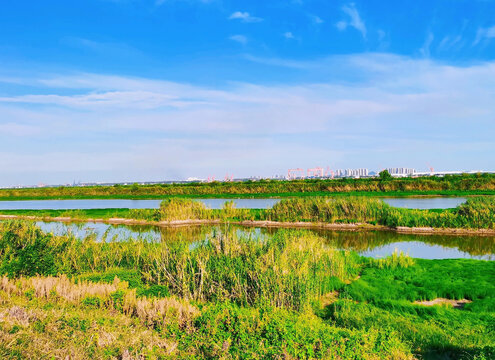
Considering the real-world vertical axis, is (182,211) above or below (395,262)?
above

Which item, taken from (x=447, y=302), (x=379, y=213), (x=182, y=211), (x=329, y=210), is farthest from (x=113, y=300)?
(x=182, y=211)

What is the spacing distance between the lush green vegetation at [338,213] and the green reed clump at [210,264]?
9907mm

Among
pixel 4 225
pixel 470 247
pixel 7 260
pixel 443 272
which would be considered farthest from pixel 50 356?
pixel 470 247

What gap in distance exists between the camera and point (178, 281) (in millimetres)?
8352

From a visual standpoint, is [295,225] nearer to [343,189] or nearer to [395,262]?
[395,262]

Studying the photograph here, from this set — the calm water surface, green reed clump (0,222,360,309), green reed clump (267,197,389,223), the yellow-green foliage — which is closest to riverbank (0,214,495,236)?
green reed clump (267,197,389,223)

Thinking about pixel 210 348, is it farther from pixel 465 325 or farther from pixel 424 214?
pixel 424 214

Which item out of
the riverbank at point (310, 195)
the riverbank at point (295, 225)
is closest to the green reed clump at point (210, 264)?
the riverbank at point (295, 225)

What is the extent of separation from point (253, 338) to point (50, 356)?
8.48 ft

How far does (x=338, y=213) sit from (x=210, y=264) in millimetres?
15395

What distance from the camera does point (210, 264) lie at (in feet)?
28.6

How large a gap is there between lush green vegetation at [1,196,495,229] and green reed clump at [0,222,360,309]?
9.91 meters

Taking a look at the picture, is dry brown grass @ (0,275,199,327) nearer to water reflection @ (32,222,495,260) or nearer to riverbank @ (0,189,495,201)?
water reflection @ (32,222,495,260)

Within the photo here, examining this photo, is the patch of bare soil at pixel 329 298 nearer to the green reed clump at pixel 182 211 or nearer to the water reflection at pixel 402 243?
the water reflection at pixel 402 243
